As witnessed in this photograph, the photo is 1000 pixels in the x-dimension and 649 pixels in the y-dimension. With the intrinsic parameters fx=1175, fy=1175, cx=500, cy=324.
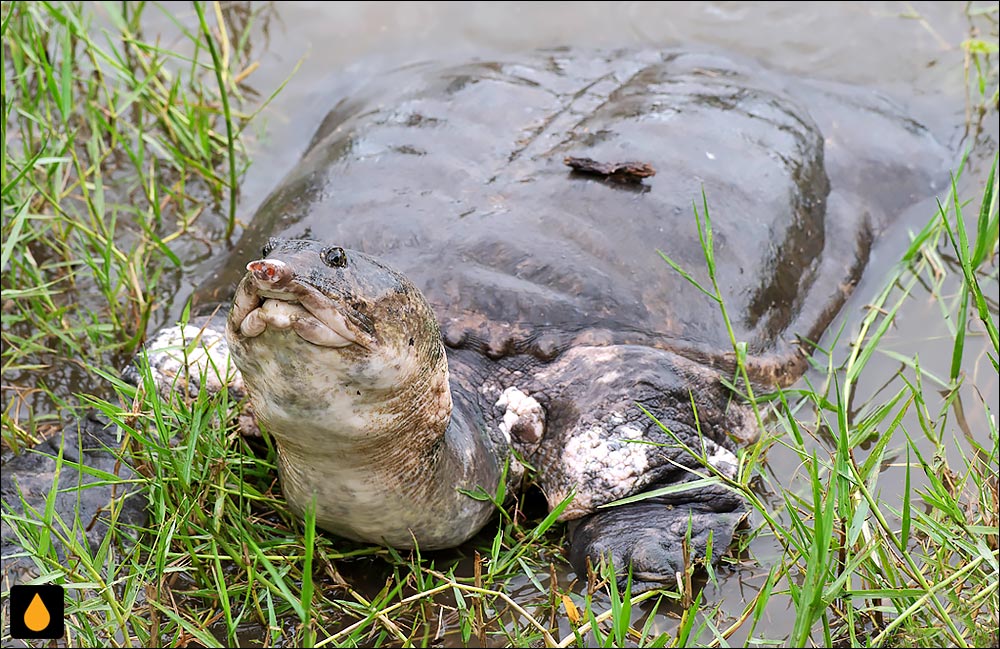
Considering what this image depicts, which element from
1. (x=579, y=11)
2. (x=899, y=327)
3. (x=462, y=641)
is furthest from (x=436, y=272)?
(x=579, y=11)

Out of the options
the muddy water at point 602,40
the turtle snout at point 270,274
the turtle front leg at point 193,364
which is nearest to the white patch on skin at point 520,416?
the turtle front leg at point 193,364

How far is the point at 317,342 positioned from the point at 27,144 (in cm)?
225

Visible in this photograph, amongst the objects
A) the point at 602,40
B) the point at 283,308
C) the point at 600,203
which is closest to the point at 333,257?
the point at 283,308

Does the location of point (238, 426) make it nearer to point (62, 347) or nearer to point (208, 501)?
point (208, 501)

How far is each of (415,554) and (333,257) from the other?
0.95m

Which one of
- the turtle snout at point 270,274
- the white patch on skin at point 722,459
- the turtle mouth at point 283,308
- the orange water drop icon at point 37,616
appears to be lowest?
the white patch on skin at point 722,459

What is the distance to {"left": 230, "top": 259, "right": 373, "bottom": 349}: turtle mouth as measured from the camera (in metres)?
2.00

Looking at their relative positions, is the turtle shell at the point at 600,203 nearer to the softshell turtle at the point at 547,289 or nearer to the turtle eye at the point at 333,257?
the softshell turtle at the point at 547,289

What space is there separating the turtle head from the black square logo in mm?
577

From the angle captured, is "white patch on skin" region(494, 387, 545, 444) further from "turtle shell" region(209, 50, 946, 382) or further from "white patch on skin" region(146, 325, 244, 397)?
"white patch on skin" region(146, 325, 244, 397)

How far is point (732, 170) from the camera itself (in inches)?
138

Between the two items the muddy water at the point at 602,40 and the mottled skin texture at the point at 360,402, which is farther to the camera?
the muddy water at the point at 602,40

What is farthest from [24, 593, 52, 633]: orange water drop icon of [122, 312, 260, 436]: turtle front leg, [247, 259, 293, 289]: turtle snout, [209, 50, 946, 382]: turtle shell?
[209, 50, 946, 382]: turtle shell

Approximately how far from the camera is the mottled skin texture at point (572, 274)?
2.56 m
